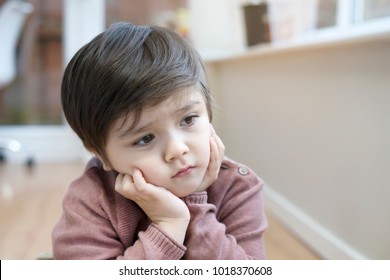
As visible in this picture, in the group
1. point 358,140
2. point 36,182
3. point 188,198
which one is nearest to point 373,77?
point 358,140

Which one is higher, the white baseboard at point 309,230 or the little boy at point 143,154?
the little boy at point 143,154

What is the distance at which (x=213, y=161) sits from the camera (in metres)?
0.71

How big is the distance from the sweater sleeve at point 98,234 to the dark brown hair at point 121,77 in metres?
0.07

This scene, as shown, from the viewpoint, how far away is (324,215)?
1.41 metres

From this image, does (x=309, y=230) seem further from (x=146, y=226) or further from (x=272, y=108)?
(x=146, y=226)

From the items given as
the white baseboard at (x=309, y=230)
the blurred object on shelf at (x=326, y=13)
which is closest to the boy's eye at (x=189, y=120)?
the white baseboard at (x=309, y=230)

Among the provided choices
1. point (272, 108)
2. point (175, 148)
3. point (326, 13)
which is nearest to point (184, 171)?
point (175, 148)

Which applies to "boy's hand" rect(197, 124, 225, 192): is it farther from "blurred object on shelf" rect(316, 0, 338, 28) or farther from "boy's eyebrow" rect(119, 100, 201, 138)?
"blurred object on shelf" rect(316, 0, 338, 28)

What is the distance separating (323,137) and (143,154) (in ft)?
2.77

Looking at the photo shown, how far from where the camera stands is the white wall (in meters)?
1.10

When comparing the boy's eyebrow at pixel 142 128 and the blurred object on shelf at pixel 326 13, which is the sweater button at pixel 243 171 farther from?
the blurred object on shelf at pixel 326 13

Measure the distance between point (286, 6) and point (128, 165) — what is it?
1.51 meters

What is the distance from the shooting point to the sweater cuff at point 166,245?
659mm

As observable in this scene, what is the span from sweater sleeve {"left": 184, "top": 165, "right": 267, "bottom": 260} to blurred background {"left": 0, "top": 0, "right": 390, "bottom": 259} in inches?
9.5
